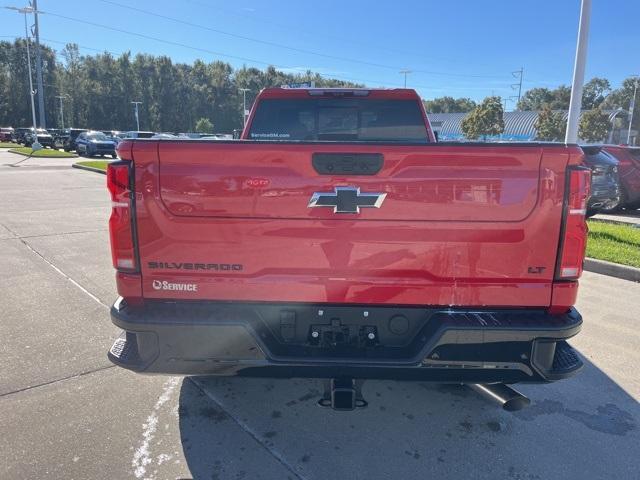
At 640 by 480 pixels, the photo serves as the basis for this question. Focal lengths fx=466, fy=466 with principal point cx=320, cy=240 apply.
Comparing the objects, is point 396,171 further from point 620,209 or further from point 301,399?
point 620,209

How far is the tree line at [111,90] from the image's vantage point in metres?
84.8

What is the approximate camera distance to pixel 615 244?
25.7ft

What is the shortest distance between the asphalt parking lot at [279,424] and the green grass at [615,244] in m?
2.75

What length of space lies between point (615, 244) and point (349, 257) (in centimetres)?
722

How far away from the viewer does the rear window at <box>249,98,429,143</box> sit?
15.7 ft

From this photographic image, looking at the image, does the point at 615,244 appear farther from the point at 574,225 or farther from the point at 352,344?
the point at 352,344

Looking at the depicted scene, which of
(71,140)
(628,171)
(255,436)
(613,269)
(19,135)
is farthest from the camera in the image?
(19,135)

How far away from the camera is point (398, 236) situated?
7.97 ft

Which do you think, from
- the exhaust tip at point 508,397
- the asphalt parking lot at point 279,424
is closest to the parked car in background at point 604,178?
the asphalt parking lot at point 279,424

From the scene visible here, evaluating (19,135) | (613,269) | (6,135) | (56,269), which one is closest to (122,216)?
(56,269)

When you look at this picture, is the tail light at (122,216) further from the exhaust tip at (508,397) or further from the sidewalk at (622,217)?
the sidewalk at (622,217)

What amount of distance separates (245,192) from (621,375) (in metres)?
3.47

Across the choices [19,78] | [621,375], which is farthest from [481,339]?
[19,78]

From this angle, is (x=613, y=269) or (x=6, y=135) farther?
(x=6, y=135)
